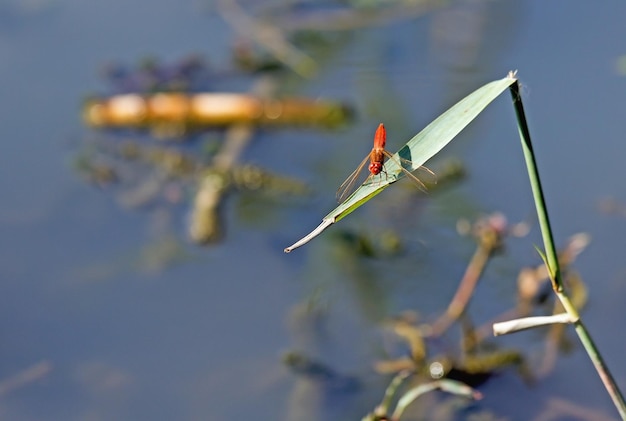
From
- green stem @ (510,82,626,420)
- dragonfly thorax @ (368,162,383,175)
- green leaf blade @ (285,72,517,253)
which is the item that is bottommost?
green stem @ (510,82,626,420)

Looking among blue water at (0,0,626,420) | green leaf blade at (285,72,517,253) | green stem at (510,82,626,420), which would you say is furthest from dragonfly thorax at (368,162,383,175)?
blue water at (0,0,626,420)

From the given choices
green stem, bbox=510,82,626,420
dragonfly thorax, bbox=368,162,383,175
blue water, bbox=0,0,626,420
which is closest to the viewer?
green stem, bbox=510,82,626,420

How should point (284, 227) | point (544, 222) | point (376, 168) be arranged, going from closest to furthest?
point (544, 222) < point (376, 168) < point (284, 227)

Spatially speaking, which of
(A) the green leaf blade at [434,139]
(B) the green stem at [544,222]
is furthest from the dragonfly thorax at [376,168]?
(B) the green stem at [544,222]

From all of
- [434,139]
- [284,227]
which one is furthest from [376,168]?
[284,227]

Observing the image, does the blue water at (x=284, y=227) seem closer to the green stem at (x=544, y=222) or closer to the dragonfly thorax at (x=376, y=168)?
the dragonfly thorax at (x=376, y=168)

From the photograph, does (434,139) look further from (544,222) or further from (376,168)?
(376,168)

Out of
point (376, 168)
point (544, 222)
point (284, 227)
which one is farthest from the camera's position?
point (284, 227)

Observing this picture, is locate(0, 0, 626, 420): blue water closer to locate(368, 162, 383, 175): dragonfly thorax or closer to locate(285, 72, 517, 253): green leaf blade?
locate(368, 162, 383, 175): dragonfly thorax

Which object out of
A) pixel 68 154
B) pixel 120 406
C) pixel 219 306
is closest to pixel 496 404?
pixel 219 306
